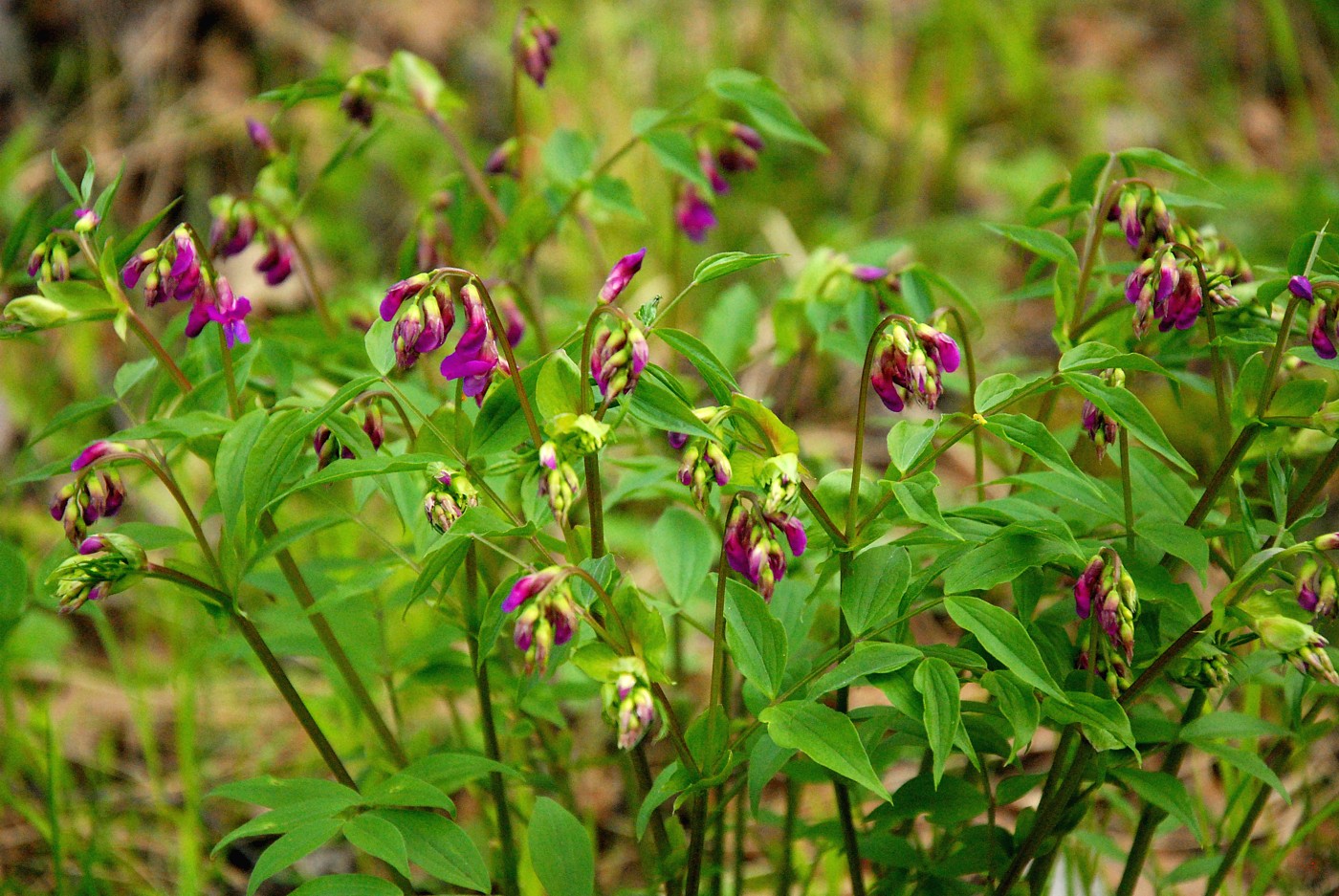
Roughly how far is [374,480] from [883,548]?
711mm

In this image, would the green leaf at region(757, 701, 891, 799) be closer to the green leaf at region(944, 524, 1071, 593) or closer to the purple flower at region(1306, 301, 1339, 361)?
the green leaf at region(944, 524, 1071, 593)

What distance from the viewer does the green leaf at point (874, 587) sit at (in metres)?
1.37

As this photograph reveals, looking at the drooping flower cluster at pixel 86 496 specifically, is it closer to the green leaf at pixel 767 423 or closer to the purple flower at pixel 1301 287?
the green leaf at pixel 767 423

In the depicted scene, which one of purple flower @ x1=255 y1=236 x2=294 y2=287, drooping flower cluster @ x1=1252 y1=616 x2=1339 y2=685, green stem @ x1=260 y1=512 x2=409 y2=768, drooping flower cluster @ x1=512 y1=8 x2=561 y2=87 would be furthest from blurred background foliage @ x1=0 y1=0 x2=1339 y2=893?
drooping flower cluster @ x1=1252 y1=616 x2=1339 y2=685

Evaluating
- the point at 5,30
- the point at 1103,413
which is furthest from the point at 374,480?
the point at 5,30

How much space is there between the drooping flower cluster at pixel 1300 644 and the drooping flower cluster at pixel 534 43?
1633 mm

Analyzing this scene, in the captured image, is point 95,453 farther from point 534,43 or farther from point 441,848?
point 534,43

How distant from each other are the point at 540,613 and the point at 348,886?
1.71ft

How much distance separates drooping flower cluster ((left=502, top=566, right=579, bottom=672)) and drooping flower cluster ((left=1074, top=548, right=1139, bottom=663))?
0.63 meters

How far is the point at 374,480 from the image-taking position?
1562 mm

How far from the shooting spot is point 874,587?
140 centimetres

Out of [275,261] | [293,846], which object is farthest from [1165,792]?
[275,261]

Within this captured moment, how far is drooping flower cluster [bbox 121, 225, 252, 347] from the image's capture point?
57.9 inches

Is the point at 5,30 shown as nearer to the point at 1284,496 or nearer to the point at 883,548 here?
the point at 883,548
